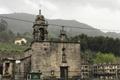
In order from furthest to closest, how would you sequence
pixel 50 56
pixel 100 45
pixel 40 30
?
pixel 100 45 → pixel 50 56 → pixel 40 30

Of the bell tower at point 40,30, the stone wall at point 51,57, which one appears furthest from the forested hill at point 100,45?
the bell tower at point 40,30

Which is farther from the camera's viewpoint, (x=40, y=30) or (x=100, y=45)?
(x=100, y=45)

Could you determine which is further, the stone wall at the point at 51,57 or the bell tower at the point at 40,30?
the bell tower at the point at 40,30

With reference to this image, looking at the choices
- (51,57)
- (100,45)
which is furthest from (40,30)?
(100,45)

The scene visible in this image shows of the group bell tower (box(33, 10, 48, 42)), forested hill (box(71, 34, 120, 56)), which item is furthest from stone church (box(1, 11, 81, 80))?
forested hill (box(71, 34, 120, 56))

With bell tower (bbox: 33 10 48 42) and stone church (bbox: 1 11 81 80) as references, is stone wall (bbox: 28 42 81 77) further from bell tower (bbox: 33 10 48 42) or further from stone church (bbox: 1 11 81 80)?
bell tower (bbox: 33 10 48 42)

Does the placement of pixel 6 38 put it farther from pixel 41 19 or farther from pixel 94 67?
pixel 41 19

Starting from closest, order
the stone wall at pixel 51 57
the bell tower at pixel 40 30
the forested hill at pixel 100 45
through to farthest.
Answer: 1. the stone wall at pixel 51 57
2. the bell tower at pixel 40 30
3. the forested hill at pixel 100 45

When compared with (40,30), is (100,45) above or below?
above

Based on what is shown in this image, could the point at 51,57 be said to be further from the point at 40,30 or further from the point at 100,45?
the point at 100,45

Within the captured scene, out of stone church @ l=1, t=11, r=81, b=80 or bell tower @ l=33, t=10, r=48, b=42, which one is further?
bell tower @ l=33, t=10, r=48, b=42

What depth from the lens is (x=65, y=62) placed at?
34.6 m

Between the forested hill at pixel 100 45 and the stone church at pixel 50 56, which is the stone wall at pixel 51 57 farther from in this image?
the forested hill at pixel 100 45

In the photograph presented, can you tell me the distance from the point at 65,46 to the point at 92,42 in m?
48.0
